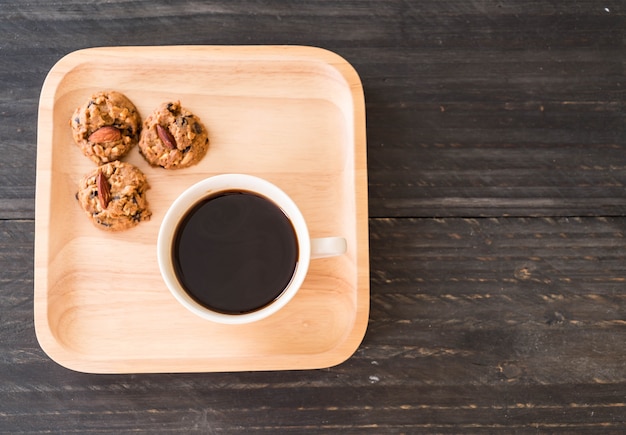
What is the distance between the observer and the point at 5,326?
0.93 m

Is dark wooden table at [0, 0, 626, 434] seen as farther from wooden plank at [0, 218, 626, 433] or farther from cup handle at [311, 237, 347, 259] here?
cup handle at [311, 237, 347, 259]

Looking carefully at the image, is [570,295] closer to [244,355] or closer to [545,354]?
[545,354]

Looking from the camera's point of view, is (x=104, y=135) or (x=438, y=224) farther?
(x=438, y=224)

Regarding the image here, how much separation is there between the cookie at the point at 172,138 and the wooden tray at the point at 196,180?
20 millimetres

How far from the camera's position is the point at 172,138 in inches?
33.4

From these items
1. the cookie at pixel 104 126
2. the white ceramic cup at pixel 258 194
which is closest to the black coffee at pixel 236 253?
the white ceramic cup at pixel 258 194

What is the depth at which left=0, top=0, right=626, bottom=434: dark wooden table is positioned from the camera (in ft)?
3.09

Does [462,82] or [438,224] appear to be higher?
[462,82]

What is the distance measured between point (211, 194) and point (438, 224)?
371 mm

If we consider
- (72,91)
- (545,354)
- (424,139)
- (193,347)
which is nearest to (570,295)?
(545,354)

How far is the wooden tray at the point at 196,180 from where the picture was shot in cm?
86

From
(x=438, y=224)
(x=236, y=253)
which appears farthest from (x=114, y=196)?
(x=438, y=224)

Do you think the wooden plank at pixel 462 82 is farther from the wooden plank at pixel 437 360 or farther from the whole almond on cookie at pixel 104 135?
the whole almond on cookie at pixel 104 135

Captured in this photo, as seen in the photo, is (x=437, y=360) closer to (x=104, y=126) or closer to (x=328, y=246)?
(x=328, y=246)
